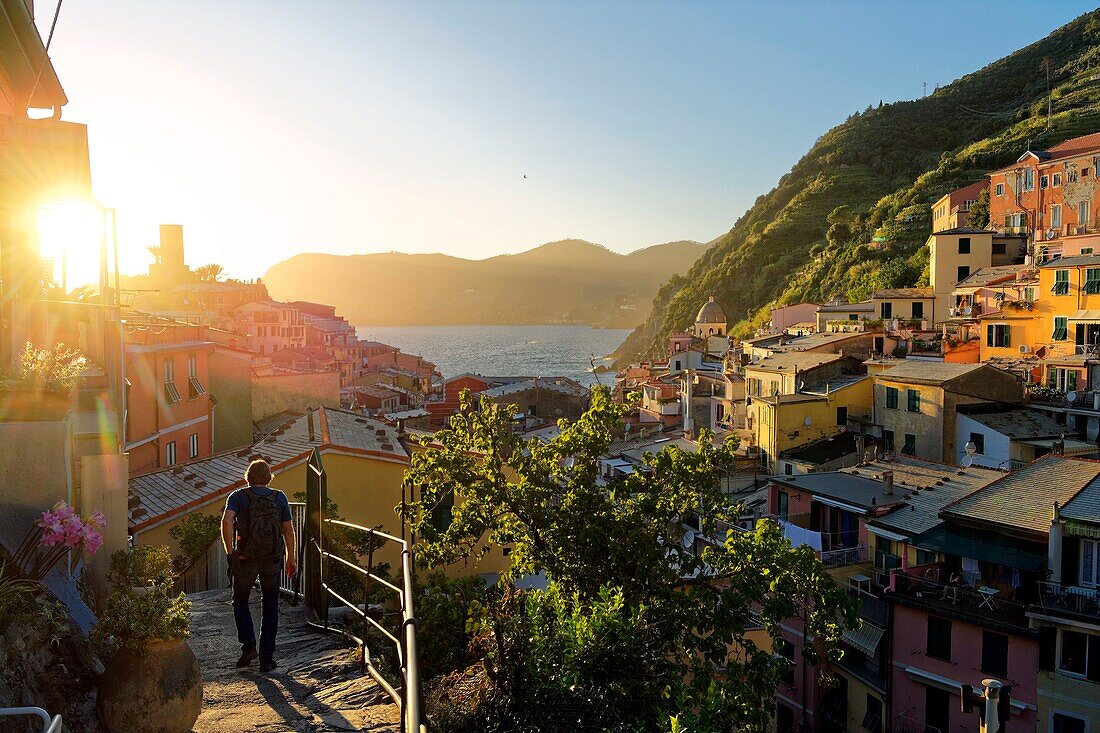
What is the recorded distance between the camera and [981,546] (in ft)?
66.2

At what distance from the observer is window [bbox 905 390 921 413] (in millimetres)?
30609

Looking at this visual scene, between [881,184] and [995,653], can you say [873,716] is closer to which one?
[995,653]

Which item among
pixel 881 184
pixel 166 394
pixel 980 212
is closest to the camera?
pixel 166 394

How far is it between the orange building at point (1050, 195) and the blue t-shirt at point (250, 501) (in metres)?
49.1

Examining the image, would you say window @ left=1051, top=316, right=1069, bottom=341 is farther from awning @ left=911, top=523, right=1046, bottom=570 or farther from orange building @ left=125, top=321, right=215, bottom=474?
orange building @ left=125, top=321, right=215, bottom=474

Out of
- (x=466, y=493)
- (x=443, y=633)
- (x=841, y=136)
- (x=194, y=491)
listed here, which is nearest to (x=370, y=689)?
(x=443, y=633)

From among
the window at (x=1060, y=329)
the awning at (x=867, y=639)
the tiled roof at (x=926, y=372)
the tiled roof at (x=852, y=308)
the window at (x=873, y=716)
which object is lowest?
the window at (x=873, y=716)

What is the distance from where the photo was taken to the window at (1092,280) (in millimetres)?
32750

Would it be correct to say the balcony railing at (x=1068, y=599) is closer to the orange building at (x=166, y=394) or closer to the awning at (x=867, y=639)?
the awning at (x=867, y=639)

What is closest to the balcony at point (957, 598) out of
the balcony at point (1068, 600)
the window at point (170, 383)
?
the balcony at point (1068, 600)

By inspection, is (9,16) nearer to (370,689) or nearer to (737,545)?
(370,689)

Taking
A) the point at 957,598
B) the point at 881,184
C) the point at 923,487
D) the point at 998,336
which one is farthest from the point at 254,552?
the point at 881,184

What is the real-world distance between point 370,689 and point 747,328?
79209 mm

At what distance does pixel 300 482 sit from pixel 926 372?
24.9 meters
